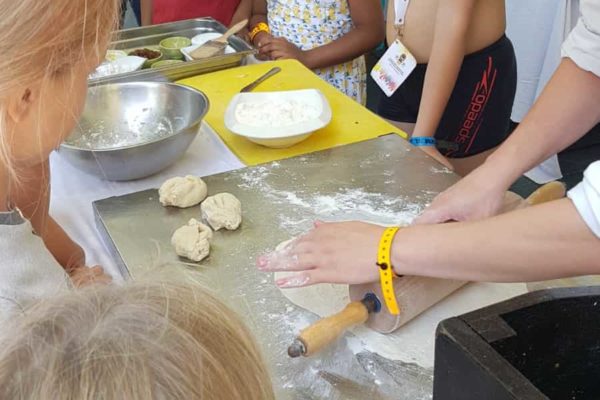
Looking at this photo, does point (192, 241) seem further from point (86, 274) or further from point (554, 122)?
point (554, 122)

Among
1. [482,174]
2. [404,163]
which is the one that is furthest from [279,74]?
[482,174]

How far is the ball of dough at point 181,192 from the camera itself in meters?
1.20

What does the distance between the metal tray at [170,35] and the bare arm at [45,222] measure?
433mm

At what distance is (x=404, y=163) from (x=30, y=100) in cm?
77

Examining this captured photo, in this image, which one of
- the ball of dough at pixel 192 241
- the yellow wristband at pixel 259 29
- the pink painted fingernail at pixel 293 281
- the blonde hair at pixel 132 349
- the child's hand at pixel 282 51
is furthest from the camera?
the yellow wristband at pixel 259 29

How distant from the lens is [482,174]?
1086 mm

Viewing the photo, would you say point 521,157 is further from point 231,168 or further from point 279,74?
point 279,74

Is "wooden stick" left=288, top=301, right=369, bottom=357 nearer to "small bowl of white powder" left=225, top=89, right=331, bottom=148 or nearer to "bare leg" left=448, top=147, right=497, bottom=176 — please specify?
"small bowl of white powder" left=225, top=89, right=331, bottom=148

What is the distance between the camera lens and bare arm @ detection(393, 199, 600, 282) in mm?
754

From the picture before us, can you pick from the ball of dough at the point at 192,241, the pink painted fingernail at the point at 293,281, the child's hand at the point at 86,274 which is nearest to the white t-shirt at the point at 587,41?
the pink painted fingernail at the point at 293,281

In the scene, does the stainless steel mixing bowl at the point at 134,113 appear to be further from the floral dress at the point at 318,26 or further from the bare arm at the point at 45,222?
the floral dress at the point at 318,26

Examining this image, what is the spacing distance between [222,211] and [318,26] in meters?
1.18

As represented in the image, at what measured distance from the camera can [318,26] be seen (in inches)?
84.7

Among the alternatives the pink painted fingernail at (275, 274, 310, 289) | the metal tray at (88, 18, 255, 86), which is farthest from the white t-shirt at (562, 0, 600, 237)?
the metal tray at (88, 18, 255, 86)
